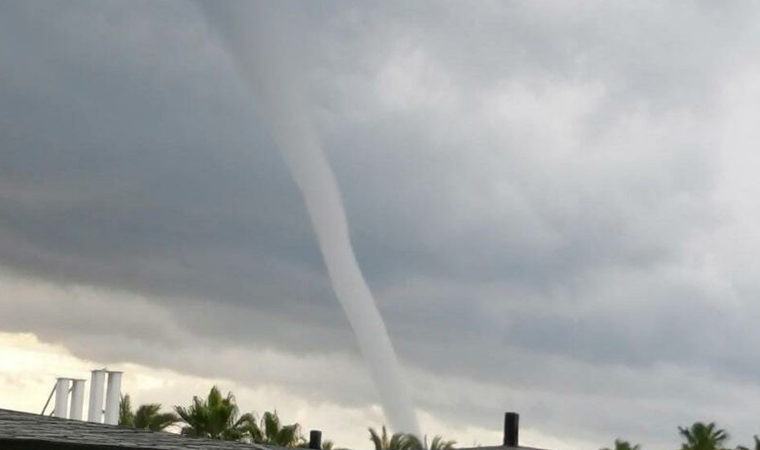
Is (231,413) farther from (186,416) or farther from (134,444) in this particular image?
(134,444)

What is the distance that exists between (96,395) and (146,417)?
86.2 feet

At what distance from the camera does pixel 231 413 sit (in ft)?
198

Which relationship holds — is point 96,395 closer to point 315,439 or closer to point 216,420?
point 315,439

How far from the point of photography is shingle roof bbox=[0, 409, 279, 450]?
63.7 feet

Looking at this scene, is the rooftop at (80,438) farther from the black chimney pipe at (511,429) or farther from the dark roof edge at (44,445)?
the black chimney pipe at (511,429)

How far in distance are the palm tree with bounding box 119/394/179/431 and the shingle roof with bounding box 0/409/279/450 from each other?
3494 centimetres

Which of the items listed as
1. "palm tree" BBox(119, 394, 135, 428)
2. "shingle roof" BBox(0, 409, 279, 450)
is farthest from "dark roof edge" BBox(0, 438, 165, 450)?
"palm tree" BBox(119, 394, 135, 428)

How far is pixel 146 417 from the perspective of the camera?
193 feet

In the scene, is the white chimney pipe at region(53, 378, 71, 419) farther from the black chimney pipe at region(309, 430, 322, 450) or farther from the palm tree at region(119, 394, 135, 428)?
the palm tree at region(119, 394, 135, 428)

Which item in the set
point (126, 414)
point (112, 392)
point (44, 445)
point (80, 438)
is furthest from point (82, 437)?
point (126, 414)

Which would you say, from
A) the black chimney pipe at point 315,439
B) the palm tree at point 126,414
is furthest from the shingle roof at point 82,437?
the palm tree at point 126,414

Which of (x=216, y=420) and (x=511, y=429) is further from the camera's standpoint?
(x=216, y=420)

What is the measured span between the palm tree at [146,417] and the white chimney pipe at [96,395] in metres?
24.6

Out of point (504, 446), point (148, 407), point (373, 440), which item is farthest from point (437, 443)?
point (504, 446)
